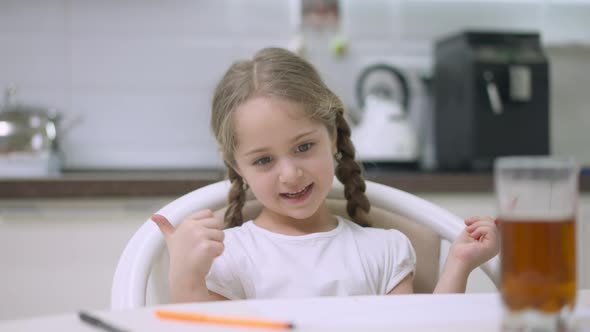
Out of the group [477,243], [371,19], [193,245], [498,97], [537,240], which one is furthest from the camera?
[371,19]

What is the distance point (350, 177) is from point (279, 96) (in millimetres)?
201

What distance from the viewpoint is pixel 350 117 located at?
7.79 ft

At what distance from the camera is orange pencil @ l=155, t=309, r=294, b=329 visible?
56cm

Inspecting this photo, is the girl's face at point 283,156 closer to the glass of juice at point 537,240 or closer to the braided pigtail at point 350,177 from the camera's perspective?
the braided pigtail at point 350,177

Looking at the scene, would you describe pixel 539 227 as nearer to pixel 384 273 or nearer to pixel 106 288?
pixel 384 273

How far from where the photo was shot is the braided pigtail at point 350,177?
117cm

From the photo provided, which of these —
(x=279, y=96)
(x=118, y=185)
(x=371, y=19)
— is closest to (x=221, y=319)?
(x=279, y=96)

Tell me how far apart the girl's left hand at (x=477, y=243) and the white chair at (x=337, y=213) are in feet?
0.25

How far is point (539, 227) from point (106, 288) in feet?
4.89

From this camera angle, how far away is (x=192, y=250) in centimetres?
83

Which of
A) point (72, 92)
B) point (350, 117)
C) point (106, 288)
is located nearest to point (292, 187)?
point (106, 288)

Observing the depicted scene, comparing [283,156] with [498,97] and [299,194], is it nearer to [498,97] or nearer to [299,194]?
[299,194]

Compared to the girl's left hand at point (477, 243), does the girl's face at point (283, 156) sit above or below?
above

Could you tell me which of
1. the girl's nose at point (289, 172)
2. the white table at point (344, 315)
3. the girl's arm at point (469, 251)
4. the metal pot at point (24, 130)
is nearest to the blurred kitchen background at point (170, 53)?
the metal pot at point (24, 130)
